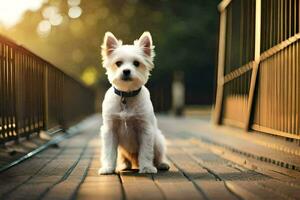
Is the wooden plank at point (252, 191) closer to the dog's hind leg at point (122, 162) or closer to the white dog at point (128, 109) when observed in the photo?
the white dog at point (128, 109)

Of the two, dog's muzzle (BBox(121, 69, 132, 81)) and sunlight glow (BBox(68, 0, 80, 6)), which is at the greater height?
sunlight glow (BBox(68, 0, 80, 6))

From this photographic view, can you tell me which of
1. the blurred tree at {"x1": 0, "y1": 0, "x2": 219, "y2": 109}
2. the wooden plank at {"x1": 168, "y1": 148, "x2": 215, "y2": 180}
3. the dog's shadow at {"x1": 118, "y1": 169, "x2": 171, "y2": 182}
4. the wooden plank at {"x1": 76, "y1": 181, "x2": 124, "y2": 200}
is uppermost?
the blurred tree at {"x1": 0, "y1": 0, "x2": 219, "y2": 109}

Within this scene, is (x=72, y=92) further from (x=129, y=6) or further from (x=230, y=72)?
(x=129, y=6)

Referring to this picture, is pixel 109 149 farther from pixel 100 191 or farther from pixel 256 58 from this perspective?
pixel 256 58

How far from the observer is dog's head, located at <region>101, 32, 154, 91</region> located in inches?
240

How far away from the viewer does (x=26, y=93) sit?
357 inches

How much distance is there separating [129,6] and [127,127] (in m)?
33.9

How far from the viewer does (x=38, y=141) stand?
1010 centimetres

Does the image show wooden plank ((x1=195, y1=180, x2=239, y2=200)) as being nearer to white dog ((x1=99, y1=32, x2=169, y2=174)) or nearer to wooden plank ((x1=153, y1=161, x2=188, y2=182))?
wooden plank ((x1=153, y1=161, x2=188, y2=182))

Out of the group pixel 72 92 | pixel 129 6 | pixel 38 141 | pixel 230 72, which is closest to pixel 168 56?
pixel 129 6

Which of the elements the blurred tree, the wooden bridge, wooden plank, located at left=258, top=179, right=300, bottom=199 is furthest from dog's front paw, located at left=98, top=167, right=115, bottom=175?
the blurred tree

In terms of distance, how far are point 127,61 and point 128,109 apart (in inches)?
20.0

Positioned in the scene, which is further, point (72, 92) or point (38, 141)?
point (72, 92)

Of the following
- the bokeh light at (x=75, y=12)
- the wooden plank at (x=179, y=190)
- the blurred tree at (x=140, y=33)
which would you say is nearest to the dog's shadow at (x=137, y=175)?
the wooden plank at (x=179, y=190)
